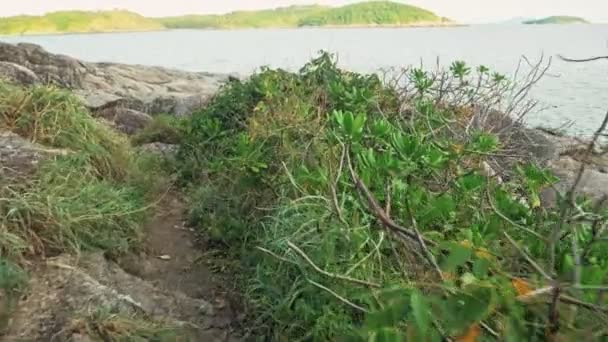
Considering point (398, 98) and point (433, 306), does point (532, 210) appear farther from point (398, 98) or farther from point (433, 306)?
point (398, 98)

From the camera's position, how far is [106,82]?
40.2ft

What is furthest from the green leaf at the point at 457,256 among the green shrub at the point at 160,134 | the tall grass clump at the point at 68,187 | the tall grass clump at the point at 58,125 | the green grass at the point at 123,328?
the green shrub at the point at 160,134

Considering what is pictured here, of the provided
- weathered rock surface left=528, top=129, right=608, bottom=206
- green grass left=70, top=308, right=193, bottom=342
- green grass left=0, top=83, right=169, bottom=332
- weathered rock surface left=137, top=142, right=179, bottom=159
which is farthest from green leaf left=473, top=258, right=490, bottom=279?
weathered rock surface left=137, top=142, right=179, bottom=159

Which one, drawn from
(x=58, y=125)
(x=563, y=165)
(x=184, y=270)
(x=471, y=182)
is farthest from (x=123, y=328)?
(x=563, y=165)

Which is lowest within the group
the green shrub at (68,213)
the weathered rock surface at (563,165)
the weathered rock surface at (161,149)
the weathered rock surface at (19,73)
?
the weathered rock surface at (563,165)

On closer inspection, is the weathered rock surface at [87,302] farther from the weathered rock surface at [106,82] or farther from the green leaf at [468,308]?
the weathered rock surface at [106,82]

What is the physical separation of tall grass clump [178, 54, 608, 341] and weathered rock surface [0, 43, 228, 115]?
10.1 feet

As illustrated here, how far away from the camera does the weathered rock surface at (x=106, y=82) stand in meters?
9.45

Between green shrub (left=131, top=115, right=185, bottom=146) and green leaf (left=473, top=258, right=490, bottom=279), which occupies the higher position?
green leaf (left=473, top=258, right=490, bottom=279)

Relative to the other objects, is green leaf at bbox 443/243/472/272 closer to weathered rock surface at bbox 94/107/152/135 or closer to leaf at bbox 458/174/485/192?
leaf at bbox 458/174/485/192

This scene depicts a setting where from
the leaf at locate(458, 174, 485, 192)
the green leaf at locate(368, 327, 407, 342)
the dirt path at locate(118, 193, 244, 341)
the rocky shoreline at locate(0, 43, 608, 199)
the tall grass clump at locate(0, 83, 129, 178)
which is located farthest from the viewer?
the rocky shoreline at locate(0, 43, 608, 199)

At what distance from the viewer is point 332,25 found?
235ft

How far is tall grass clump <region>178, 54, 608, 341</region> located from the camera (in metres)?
1.37

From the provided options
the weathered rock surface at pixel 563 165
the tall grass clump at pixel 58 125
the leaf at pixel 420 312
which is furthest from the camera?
the weathered rock surface at pixel 563 165
